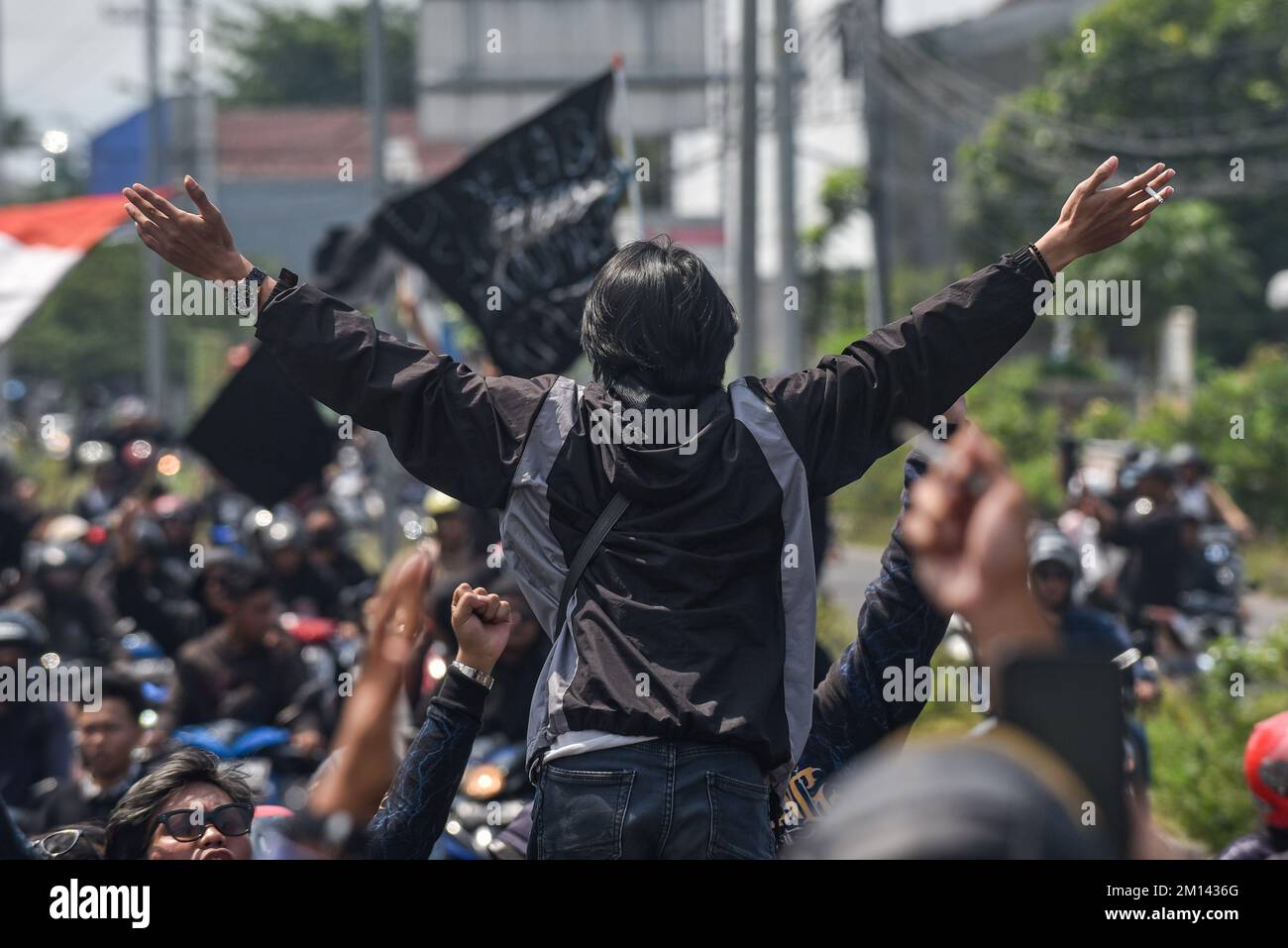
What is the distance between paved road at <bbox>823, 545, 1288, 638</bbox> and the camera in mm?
15586

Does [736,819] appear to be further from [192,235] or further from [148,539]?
[148,539]

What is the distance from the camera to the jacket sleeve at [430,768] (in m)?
3.17

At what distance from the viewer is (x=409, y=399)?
3062mm

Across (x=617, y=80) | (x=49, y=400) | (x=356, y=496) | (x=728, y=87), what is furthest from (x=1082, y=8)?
(x=617, y=80)

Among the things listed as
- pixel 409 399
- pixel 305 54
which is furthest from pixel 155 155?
pixel 305 54

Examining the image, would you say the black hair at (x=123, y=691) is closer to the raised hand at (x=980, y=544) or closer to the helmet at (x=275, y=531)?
the helmet at (x=275, y=531)

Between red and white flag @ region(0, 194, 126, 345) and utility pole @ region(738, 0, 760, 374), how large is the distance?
3.39 metres

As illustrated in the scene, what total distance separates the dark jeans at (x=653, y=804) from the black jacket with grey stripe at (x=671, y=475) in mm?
42

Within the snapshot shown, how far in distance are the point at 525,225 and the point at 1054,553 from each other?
9.48ft

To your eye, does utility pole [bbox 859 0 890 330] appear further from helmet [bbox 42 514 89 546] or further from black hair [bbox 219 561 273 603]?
black hair [bbox 219 561 273 603]

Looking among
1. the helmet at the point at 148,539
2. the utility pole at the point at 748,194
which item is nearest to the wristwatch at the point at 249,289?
the utility pole at the point at 748,194

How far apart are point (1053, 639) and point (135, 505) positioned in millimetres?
9285
